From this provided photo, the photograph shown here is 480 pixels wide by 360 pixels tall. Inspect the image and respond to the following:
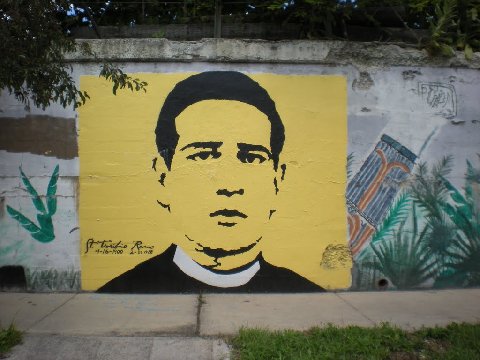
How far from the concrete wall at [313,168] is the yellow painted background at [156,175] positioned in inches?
0.5

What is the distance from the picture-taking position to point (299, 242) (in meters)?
5.22

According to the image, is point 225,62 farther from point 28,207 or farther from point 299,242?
point 28,207

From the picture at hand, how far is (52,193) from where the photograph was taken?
17.0 feet

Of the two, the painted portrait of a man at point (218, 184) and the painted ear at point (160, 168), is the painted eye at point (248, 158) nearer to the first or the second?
the painted portrait of a man at point (218, 184)

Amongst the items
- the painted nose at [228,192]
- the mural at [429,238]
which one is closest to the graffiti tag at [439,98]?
the mural at [429,238]

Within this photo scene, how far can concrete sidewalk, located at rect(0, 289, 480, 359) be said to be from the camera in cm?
366

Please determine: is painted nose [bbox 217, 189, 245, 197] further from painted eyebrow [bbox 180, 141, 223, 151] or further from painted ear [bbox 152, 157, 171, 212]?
painted ear [bbox 152, 157, 171, 212]

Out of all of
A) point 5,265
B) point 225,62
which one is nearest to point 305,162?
point 225,62

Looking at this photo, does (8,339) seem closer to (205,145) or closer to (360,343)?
(205,145)

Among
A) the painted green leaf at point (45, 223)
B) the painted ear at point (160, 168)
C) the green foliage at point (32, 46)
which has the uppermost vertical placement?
the green foliage at point (32, 46)

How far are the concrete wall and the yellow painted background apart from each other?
0.01m

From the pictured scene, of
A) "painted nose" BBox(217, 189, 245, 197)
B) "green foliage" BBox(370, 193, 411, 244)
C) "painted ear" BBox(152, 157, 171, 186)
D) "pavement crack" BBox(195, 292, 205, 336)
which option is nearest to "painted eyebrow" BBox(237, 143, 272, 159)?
"painted nose" BBox(217, 189, 245, 197)

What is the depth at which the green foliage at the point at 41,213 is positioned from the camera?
5164 mm

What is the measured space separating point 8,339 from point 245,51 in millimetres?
3862
